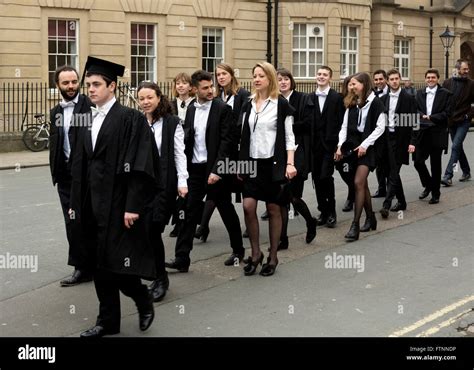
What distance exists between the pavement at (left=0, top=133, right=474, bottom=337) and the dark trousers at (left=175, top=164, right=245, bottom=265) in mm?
274

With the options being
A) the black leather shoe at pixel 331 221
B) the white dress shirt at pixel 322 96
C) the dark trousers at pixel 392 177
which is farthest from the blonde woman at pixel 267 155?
the dark trousers at pixel 392 177

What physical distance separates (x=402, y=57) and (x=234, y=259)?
102 ft

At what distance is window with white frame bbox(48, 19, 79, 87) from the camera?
24219mm

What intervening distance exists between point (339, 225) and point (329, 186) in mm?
574

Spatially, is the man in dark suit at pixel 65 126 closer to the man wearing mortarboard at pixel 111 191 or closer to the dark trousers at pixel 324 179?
the man wearing mortarboard at pixel 111 191

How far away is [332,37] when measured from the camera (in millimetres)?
30625

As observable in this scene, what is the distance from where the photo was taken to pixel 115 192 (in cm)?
538

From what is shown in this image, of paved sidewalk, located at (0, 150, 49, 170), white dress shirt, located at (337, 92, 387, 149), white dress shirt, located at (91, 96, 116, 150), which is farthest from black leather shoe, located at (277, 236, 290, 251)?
paved sidewalk, located at (0, 150, 49, 170)

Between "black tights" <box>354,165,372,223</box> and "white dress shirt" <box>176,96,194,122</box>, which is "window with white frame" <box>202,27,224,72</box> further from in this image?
"black tights" <box>354,165,372,223</box>

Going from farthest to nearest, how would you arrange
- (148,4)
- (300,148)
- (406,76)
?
1. (406,76)
2. (148,4)
3. (300,148)

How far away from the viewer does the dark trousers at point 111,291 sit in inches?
215

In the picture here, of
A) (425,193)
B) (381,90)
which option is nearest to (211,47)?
(381,90)

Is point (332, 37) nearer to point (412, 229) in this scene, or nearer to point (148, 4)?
point (148, 4)
